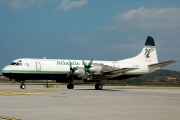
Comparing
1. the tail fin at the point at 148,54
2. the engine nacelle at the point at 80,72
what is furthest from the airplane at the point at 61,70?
the tail fin at the point at 148,54

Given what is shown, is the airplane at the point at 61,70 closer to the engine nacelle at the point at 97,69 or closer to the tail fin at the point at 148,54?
the engine nacelle at the point at 97,69

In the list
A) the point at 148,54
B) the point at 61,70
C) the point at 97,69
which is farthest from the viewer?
the point at 148,54

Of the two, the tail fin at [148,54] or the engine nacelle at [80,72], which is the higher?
the tail fin at [148,54]

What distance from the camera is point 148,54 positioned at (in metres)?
55.9

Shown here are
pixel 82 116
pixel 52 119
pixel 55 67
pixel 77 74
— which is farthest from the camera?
pixel 55 67

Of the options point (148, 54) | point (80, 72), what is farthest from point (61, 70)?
point (148, 54)

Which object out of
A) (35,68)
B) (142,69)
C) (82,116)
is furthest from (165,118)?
(142,69)

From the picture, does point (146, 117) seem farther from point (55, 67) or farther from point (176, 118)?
point (55, 67)

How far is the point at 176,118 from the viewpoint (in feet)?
44.3

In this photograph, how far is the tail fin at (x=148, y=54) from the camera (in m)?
55.2

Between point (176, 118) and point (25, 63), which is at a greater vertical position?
point (25, 63)

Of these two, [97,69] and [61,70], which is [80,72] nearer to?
[97,69]

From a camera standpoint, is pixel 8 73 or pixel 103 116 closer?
pixel 103 116

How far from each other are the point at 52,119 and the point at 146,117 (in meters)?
3.80
